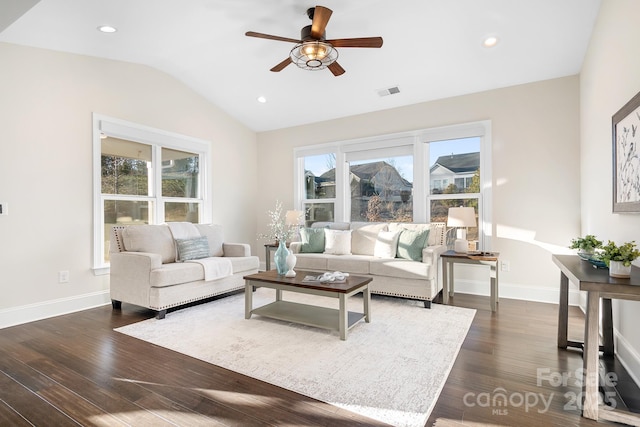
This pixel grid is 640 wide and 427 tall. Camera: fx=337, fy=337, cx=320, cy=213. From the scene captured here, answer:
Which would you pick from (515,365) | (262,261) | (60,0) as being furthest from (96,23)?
(515,365)

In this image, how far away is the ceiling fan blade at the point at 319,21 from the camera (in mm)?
2635

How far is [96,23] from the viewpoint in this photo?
10.9 feet

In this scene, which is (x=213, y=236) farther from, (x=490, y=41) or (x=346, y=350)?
(x=490, y=41)

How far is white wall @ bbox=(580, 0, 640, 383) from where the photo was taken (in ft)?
7.50

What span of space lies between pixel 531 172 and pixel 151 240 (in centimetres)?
470

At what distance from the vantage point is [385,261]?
4098mm

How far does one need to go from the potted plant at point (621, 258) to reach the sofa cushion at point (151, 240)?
414 centimetres

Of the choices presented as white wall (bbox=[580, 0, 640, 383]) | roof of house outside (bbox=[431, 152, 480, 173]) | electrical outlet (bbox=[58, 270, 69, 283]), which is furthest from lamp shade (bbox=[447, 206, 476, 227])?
electrical outlet (bbox=[58, 270, 69, 283])

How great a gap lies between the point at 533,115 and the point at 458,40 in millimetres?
1424

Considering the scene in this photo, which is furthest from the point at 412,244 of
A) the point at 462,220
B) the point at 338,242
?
the point at 338,242

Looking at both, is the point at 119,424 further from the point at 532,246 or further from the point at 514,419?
the point at 532,246

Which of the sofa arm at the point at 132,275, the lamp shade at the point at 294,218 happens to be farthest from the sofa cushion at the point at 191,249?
the lamp shade at the point at 294,218

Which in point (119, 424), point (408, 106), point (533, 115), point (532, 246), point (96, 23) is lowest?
point (119, 424)

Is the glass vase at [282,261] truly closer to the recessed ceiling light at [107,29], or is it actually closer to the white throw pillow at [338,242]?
the white throw pillow at [338,242]
